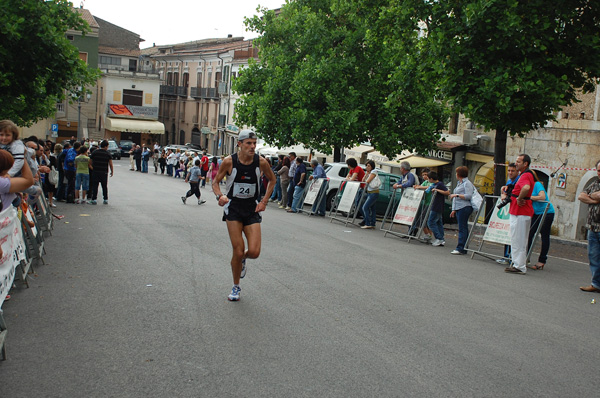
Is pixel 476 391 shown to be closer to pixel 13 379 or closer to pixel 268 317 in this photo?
pixel 268 317

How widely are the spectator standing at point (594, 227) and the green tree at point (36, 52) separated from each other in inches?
496

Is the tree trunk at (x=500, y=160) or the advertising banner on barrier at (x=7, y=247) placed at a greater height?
the tree trunk at (x=500, y=160)

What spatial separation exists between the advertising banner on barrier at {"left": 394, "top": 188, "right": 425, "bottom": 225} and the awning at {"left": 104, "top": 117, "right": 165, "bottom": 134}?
197 feet

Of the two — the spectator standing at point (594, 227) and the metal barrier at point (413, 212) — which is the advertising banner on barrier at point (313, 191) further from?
the spectator standing at point (594, 227)

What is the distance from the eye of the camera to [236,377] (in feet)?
16.5

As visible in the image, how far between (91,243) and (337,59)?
19.4 metres

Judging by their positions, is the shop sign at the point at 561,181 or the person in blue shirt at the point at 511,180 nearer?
the person in blue shirt at the point at 511,180

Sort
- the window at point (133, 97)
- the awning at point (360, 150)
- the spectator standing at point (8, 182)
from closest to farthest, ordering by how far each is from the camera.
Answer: the spectator standing at point (8, 182)
the awning at point (360, 150)
the window at point (133, 97)

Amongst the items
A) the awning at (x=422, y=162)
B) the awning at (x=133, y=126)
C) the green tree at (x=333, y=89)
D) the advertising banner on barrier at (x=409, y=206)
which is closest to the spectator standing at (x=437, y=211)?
the advertising banner on barrier at (x=409, y=206)

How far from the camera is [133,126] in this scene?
2908 inches

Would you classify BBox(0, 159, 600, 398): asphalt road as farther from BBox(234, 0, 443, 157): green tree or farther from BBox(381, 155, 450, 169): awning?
BBox(381, 155, 450, 169): awning

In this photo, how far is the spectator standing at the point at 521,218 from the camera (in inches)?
453

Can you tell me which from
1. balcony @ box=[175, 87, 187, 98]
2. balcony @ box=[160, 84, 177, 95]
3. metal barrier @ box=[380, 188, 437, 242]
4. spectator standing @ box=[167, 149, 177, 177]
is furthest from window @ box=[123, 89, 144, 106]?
metal barrier @ box=[380, 188, 437, 242]

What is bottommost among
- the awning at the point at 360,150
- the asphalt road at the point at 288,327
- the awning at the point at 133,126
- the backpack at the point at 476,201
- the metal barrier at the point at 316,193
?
the asphalt road at the point at 288,327
